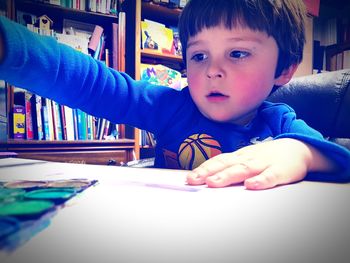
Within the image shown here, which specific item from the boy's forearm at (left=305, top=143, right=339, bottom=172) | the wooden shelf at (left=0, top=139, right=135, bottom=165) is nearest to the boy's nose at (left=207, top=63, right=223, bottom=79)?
the boy's forearm at (left=305, top=143, right=339, bottom=172)

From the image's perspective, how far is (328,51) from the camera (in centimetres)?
141

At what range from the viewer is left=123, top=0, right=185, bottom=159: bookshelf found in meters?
1.36

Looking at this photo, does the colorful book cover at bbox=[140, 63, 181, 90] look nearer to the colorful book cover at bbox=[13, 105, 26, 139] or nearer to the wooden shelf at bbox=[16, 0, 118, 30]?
the wooden shelf at bbox=[16, 0, 118, 30]

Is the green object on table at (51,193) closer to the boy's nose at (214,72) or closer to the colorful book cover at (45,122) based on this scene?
the boy's nose at (214,72)

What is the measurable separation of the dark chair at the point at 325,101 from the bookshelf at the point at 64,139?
650 mm

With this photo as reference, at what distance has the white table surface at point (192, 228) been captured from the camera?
12 centimetres

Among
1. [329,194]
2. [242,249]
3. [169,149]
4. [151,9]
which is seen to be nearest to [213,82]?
[169,149]

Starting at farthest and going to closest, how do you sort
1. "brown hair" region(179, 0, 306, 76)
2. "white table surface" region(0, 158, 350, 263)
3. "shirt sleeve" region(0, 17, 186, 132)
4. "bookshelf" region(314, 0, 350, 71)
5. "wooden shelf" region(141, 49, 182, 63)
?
"wooden shelf" region(141, 49, 182, 63) < "bookshelf" region(314, 0, 350, 71) < "brown hair" region(179, 0, 306, 76) < "shirt sleeve" region(0, 17, 186, 132) < "white table surface" region(0, 158, 350, 263)

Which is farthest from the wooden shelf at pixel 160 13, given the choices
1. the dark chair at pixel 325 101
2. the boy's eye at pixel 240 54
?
the boy's eye at pixel 240 54

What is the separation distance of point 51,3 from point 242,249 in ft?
4.44

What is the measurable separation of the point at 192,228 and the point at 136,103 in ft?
1.62

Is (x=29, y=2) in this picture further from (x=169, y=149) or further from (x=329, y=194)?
(x=329, y=194)

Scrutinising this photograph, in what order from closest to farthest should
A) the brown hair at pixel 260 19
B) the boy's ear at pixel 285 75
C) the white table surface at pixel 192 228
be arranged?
the white table surface at pixel 192 228 < the brown hair at pixel 260 19 < the boy's ear at pixel 285 75

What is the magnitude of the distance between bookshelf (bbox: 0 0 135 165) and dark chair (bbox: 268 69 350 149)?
65cm
